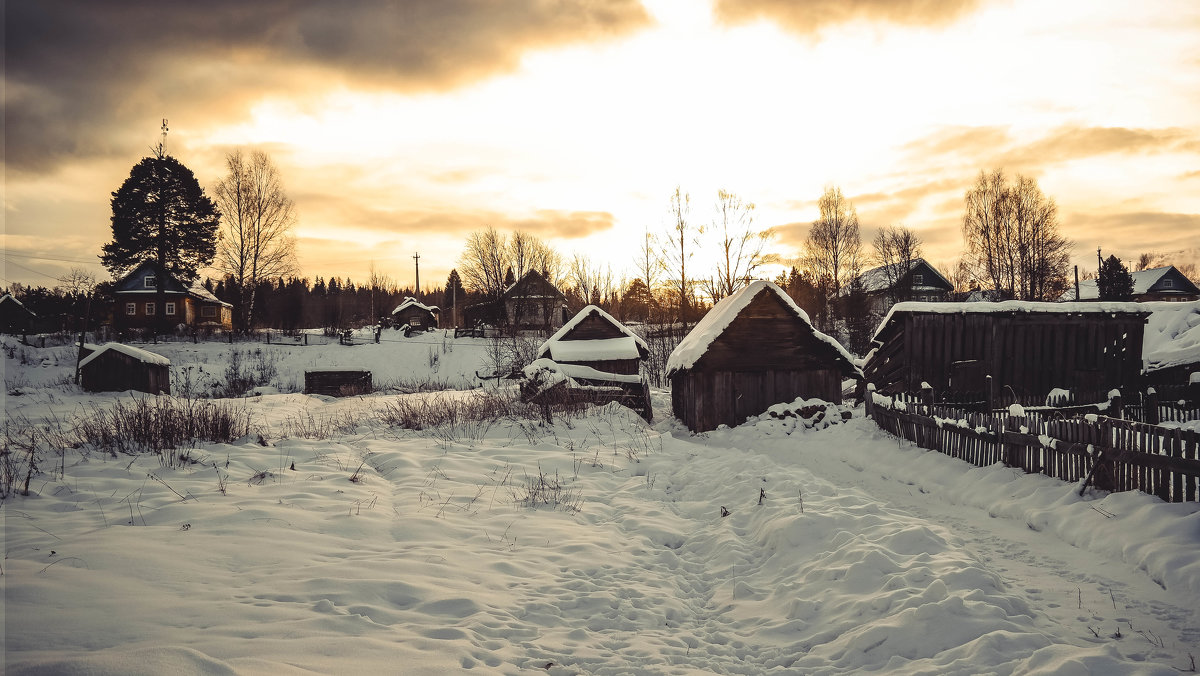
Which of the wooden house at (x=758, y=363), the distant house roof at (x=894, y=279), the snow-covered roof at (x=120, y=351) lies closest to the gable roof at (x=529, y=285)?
the distant house roof at (x=894, y=279)

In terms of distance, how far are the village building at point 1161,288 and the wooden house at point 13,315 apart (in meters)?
102

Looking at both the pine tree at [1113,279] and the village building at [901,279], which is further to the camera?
the village building at [901,279]

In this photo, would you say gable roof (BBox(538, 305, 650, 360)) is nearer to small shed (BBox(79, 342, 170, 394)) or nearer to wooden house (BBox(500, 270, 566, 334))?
small shed (BBox(79, 342, 170, 394))

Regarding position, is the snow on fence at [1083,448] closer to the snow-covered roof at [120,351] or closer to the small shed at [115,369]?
the snow-covered roof at [120,351]

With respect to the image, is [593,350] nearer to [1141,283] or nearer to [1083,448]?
[1083,448]

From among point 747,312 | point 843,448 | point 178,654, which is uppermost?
point 747,312

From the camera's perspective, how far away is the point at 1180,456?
20.0 ft

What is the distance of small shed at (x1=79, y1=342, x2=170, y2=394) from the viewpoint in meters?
22.0

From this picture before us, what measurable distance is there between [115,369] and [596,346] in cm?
1953

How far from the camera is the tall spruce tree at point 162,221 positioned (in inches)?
1513

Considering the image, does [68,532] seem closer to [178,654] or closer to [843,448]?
[178,654]

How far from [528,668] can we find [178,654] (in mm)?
2013

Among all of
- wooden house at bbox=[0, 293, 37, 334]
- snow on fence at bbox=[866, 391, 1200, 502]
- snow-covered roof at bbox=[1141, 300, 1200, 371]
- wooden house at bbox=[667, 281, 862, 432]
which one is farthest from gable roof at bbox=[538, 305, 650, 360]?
wooden house at bbox=[0, 293, 37, 334]

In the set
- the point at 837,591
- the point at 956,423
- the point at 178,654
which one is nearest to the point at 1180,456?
the point at 956,423
